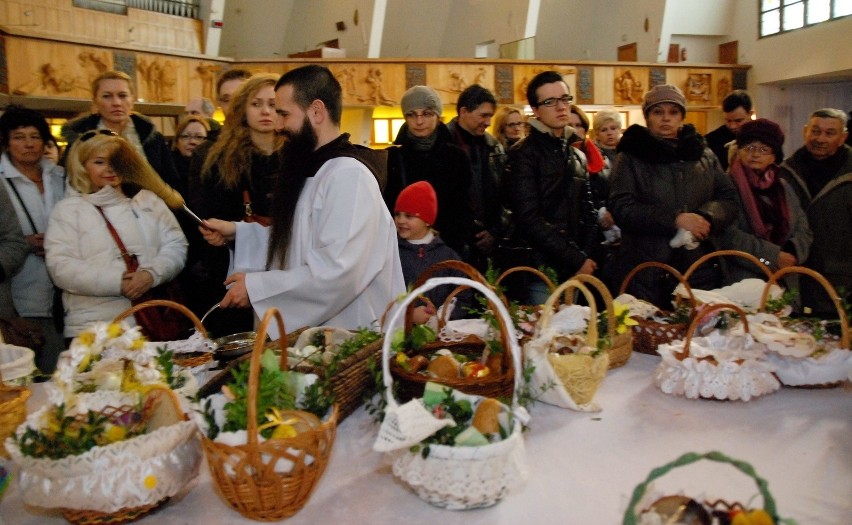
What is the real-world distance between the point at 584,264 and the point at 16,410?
2749 mm

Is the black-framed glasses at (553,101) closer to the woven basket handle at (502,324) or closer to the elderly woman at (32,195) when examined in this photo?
the woven basket handle at (502,324)

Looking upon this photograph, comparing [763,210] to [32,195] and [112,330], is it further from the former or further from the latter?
[32,195]

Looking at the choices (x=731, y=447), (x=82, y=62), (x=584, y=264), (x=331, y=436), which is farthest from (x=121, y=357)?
(x=82, y=62)

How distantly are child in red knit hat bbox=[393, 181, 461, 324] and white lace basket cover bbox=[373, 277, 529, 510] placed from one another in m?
1.96

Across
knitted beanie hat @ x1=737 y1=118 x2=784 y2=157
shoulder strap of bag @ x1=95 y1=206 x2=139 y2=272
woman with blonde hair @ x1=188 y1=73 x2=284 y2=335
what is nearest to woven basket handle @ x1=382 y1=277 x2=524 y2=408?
woman with blonde hair @ x1=188 y1=73 x2=284 y2=335

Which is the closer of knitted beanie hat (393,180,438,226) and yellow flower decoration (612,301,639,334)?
yellow flower decoration (612,301,639,334)

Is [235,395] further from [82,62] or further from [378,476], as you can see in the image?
[82,62]

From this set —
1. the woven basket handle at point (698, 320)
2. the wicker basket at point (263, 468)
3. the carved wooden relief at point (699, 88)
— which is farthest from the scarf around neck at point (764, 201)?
the carved wooden relief at point (699, 88)

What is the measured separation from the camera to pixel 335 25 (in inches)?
557

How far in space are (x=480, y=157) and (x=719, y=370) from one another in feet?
9.17

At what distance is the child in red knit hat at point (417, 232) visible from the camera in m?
3.57

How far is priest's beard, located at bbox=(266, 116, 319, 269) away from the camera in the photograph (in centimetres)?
274

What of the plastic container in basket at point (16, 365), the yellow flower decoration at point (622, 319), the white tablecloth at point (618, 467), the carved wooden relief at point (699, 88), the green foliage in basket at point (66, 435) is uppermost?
the carved wooden relief at point (699, 88)

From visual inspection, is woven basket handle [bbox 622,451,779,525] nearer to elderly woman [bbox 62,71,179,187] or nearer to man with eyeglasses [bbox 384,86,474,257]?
man with eyeglasses [bbox 384,86,474,257]
